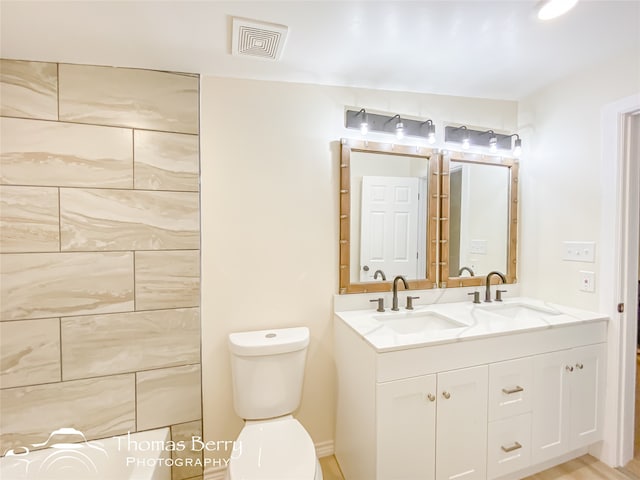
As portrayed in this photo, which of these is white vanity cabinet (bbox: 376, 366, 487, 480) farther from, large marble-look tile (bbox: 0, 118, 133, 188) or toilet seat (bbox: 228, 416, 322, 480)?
large marble-look tile (bbox: 0, 118, 133, 188)

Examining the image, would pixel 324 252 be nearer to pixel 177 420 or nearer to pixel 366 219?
pixel 366 219

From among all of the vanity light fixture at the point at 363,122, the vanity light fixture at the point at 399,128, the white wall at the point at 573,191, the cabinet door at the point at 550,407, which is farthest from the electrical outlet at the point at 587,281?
the vanity light fixture at the point at 363,122

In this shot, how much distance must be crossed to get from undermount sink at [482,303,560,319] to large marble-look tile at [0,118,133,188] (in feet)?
7.51

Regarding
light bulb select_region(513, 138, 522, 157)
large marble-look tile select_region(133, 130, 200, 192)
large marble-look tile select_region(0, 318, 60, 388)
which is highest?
light bulb select_region(513, 138, 522, 157)

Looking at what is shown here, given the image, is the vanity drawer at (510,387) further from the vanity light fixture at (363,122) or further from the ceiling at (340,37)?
the ceiling at (340,37)

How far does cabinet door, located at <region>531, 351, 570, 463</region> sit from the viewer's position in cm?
152

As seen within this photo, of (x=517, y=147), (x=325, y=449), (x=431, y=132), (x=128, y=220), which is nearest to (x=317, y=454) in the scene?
(x=325, y=449)

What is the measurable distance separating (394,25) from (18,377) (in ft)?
7.81

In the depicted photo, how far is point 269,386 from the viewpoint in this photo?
1.46m

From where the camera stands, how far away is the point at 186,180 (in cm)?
155

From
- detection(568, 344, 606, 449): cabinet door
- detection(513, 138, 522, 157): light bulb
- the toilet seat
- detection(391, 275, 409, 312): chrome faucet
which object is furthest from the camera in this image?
detection(513, 138, 522, 157): light bulb

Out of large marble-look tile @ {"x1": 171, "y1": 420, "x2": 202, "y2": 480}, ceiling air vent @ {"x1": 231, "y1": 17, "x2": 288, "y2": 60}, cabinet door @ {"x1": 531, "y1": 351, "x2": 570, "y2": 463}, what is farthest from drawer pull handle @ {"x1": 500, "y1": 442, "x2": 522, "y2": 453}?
ceiling air vent @ {"x1": 231, "y1": 17, "x2": 288, "y2": 60}

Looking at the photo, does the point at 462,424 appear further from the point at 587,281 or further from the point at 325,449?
the point at 587,281

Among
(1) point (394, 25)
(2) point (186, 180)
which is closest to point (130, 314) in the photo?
(2) point (186, 180)
